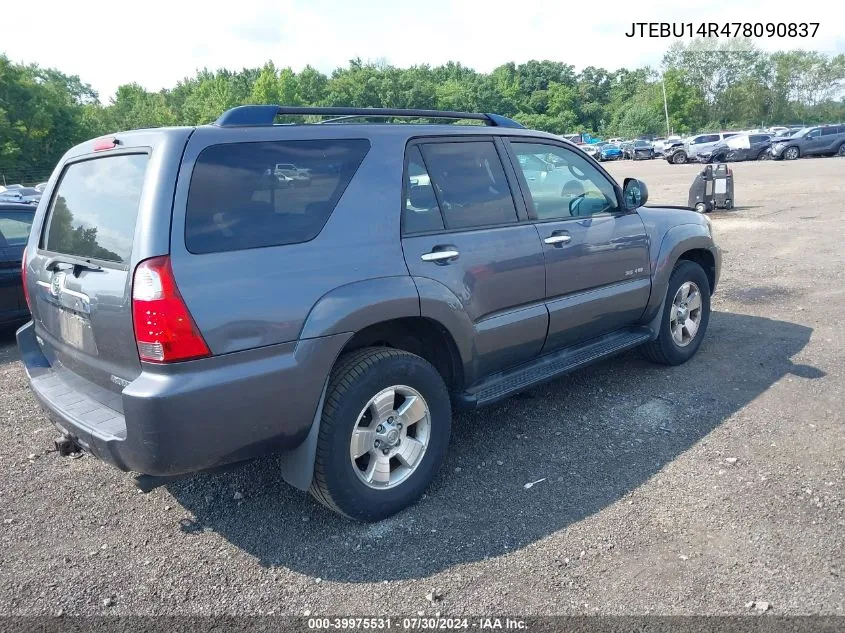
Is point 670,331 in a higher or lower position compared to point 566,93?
lower

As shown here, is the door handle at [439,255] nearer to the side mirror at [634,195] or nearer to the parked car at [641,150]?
the side mirror at [634,195]

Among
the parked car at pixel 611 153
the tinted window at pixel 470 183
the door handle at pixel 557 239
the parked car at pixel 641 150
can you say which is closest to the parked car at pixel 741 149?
the parked car at pixel 641 150

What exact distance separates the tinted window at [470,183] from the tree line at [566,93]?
222ft

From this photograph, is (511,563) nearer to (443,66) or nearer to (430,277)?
(430,277)

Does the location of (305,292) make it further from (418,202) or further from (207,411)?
(418,202)

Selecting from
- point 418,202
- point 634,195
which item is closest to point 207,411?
point 418,202

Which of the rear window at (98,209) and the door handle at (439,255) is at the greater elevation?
the rear window at (98,209)

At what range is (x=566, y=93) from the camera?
97.7 metres

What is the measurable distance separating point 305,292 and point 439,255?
816 millimetres

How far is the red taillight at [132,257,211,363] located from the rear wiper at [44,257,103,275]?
0.43 metres

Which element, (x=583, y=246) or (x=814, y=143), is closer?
(x=583, y=246)

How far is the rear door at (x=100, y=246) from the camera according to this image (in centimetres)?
276

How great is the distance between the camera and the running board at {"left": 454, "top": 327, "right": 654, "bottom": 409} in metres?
3.77

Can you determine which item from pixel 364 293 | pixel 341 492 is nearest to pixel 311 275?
pixel 364 293
